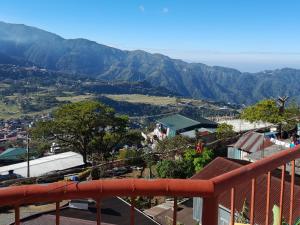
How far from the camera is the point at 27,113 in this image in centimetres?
11019

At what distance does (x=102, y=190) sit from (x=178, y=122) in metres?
46.1

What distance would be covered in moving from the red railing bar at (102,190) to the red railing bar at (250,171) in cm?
9

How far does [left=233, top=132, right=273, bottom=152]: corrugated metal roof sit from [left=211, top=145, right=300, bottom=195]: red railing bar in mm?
19164

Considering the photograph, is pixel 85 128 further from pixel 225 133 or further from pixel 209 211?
pixel 209 211

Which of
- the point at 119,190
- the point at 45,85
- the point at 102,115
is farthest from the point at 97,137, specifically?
the point at 45,85

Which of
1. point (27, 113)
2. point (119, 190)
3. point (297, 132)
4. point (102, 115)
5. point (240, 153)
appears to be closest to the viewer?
point (119, 190)

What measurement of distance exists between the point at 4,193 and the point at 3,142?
212 feet

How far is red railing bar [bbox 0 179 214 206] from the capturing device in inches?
68.5

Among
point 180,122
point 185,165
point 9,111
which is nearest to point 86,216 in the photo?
point 185,165

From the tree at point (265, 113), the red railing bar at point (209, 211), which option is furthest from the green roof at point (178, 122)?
the red railing bar at point (209, 211)

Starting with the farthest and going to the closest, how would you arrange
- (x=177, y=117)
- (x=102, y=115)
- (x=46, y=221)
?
(x=177, y=117) < (x=102, y=115) < (x=46, y=221)

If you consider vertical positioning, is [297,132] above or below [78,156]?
above

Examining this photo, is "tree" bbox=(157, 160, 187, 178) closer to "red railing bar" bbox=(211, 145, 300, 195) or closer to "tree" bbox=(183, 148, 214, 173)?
"tree" bbox=(183, 148, 214, 173)

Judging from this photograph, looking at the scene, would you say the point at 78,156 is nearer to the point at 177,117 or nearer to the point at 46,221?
the point at 177,117
